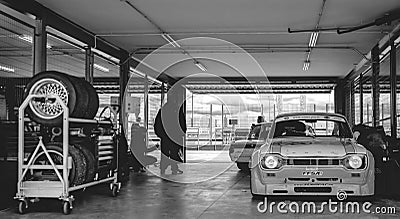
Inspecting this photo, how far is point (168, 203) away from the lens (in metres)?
7.68

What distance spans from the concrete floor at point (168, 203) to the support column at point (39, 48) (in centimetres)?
224

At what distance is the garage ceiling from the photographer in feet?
29.6

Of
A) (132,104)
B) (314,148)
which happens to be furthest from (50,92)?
(132,104)

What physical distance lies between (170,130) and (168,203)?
4890mm

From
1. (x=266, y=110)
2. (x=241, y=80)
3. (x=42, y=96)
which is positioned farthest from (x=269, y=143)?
(x=266, y=110)

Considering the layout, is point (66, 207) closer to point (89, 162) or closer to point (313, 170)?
point (89, 162)

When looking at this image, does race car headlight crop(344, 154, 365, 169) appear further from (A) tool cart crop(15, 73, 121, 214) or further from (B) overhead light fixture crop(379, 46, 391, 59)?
(B) overhead light fixture crop(379, 46, 391, 59)

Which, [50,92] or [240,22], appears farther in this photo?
[240,22]

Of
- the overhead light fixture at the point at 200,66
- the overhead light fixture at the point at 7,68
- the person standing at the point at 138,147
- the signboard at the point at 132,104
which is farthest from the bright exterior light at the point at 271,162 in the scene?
the overhead light fixture at the point at 200,66

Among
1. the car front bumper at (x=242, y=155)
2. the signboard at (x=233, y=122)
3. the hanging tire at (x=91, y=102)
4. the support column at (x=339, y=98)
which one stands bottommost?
the car front bumper at (x=242, y=155)

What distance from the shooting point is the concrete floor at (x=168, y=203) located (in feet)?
21.4

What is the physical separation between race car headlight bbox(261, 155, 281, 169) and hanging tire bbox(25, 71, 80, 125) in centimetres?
276

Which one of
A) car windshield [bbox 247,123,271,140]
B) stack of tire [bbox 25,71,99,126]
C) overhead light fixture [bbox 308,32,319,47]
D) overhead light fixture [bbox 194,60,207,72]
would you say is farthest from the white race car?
overhead light fixture [bbox 194,60,207,72]

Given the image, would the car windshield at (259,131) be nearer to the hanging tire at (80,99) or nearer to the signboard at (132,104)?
the signboard at (132,104)
